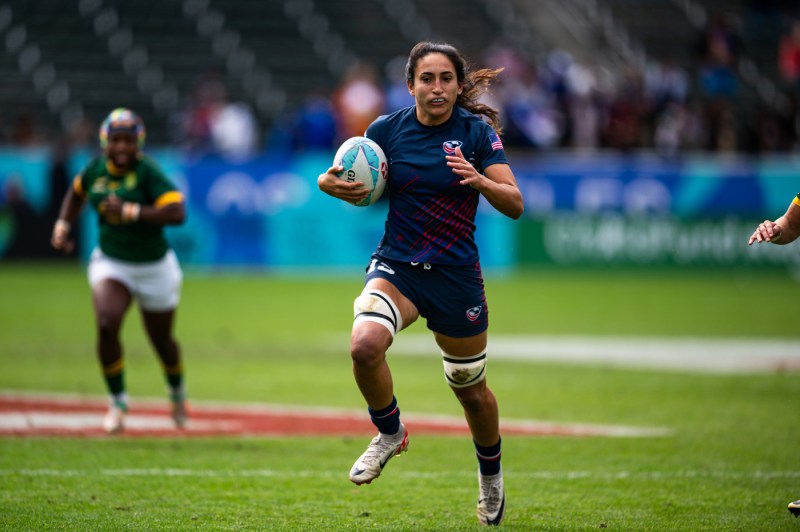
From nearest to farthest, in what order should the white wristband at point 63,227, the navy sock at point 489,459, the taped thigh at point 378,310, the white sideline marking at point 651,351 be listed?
the taped thigh at point 378,310 → the navy sock at point 489,459 → the white wristband at point 63,227 → the white sideline marking at point 651,351

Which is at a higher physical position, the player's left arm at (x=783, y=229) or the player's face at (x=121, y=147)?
the player's face at (x=121, y=147)

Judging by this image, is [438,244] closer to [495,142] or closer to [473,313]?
[473,313]

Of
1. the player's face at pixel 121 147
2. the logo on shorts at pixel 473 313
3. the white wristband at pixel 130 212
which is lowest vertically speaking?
the logo on shorts at pixel 473 313

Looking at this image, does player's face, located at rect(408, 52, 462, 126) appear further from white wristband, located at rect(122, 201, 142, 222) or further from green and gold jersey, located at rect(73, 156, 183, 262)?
green and gold jersey, located at rect(73, 156, 183, 262)

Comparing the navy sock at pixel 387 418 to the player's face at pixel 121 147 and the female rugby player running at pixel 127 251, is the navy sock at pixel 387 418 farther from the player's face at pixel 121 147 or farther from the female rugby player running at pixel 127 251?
the player's face at pixel 121 147

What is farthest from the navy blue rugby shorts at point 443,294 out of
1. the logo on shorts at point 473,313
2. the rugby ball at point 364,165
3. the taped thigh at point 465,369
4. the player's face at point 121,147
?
the player's face at point 121,147

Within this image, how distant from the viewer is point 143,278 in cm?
1091

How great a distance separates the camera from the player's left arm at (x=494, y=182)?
6.99 metres

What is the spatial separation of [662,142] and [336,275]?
8206 mm

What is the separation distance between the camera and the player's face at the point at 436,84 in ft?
24.2

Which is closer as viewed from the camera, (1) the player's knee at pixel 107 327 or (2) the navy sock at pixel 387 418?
(2) the navy sock at pixel 387 418

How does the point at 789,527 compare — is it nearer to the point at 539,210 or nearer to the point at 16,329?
the point at 16,329

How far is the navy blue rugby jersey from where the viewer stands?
24.3ft

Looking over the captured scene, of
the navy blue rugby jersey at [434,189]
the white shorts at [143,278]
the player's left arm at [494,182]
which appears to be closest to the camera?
the player's left arm at [494,182]
